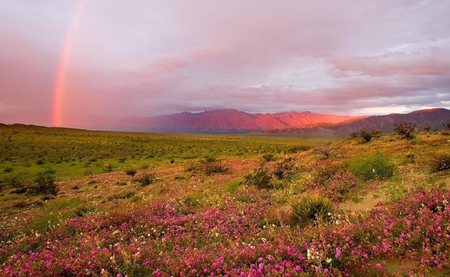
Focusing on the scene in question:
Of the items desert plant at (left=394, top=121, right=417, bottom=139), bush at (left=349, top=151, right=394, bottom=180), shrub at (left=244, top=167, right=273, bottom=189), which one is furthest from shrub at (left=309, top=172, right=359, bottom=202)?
desert plant at (left=394, top=121, right=417, bottom=139)

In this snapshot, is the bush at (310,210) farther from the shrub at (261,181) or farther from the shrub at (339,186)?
the shrub at (261,181)

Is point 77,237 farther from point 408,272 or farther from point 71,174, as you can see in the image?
point 71,174

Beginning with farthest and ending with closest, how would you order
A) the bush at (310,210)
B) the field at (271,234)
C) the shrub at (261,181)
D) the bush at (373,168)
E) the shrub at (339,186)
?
the shrub at (261,181)
the bush at (373,168)
the shrub at (339,186)
the bush at (310,210)
the field at (271,234)

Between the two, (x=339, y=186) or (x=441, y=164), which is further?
(x=441, y=164)

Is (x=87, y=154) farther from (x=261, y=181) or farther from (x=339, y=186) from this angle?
(x=339, y=186)

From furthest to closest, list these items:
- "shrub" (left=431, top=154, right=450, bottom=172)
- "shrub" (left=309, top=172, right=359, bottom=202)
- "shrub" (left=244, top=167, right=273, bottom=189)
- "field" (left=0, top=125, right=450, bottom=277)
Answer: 1. "shrub" (left=244, top=167, right=273, bottom=189)
2. "shrub" (left=431, top=154, right=450, bottom=172)
3. "shrub" (left=309, top=172, right=359, bottom=202)
4. "field" (left=0, top=125, right=450, bottom=277)

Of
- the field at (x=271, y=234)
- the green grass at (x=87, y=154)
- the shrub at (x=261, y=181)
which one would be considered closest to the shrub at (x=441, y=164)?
the field at (x=271, y=234)

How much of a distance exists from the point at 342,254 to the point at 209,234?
335 centimetres

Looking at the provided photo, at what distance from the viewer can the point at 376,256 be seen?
4141 mm

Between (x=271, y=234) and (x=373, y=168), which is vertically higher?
(x=373, y=168)

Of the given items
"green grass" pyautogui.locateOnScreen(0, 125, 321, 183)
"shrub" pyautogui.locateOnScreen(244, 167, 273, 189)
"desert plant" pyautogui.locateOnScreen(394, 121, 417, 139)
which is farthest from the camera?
"green grass" pyautogui.locateOnScreen(0, 125, 321, 183)

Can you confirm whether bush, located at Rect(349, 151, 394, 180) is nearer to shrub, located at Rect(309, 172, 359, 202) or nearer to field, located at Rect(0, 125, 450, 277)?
field, located at Rect(0, 125, 450, 277)

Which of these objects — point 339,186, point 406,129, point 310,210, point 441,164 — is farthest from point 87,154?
point 441,164

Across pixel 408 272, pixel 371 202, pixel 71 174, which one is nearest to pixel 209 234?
pixel 408 272
